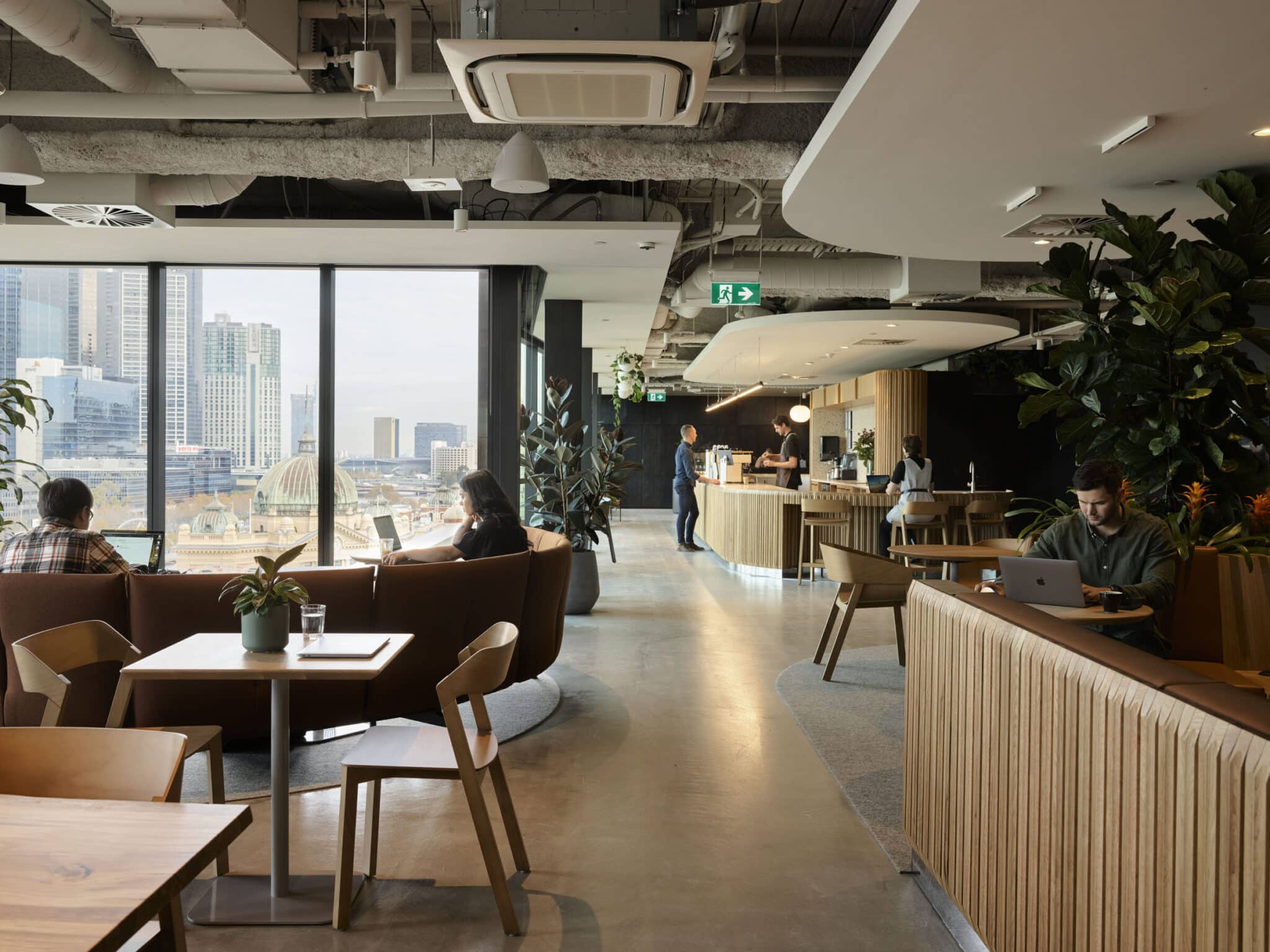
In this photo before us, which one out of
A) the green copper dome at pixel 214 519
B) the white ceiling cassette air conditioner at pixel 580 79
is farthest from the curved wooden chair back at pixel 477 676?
the green copper dome at pixel 214 519

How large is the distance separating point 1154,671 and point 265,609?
2.51 metres

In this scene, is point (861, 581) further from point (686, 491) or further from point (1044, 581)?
point (686, 491)

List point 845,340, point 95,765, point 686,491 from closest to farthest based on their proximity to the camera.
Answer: point 95,765, point 845,340, point 686,491

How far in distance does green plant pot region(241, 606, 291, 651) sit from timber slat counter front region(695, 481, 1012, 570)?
7.69 m

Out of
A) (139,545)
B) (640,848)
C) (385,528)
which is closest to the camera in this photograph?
(640,848)

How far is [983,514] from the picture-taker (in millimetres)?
10531

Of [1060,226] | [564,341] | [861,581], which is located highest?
[1060,226]

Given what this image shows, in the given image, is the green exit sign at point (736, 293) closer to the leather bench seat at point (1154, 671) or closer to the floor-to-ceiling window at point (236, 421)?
the floor-to-ceiling window at point (236, 421)

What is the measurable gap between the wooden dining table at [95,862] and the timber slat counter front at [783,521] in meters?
8.95

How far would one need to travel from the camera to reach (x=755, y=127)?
5426 mm

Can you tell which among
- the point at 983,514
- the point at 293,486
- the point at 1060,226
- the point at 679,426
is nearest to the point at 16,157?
the point at 293,486

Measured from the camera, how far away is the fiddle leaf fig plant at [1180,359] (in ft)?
14.8

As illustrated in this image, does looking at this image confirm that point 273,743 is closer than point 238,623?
Yes

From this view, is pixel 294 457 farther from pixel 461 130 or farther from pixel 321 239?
pixel 461 130
